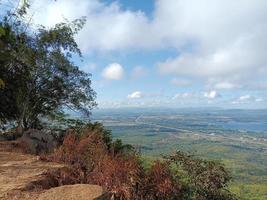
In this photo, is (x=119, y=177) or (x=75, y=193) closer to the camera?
(x=75, y=193)

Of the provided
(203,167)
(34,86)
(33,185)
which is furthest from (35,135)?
→ (33,185)

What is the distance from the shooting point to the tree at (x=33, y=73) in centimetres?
2200

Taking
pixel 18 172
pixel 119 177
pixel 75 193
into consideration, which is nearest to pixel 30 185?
pixel 75 193

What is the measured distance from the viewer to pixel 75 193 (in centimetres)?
852

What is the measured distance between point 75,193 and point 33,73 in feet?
49.2

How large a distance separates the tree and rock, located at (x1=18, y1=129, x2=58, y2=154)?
361 cm

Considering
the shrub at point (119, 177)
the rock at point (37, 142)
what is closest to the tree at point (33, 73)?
the rock at point (37, 142)

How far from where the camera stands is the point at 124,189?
9430mm

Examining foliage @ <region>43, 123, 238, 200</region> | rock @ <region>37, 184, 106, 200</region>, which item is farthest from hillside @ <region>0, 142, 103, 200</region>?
foliage @ <region>43, 123, 238, 200</region>

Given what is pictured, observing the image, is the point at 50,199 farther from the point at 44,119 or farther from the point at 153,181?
the point at 44,119

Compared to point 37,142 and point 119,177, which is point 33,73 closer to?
point 37,142

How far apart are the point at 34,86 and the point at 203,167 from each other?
37.8 ft

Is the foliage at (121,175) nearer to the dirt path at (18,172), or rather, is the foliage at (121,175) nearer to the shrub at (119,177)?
the shrub at (119,177)

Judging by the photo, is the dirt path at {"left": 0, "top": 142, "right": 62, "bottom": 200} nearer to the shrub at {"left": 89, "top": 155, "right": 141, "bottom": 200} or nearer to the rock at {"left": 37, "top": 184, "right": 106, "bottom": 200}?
the rock at {"left": 37, "top": 184, "right": 106, "bottom": 200}
